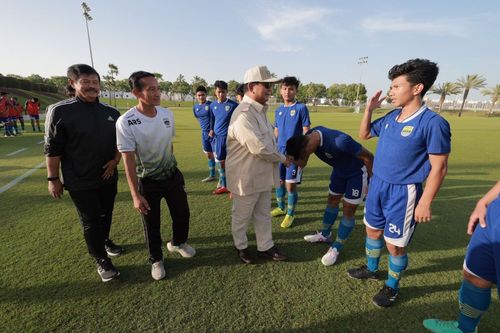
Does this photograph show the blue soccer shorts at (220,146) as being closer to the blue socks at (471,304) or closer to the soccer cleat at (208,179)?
the soccer cleat at (208,179)

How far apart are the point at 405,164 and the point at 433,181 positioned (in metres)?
0.25

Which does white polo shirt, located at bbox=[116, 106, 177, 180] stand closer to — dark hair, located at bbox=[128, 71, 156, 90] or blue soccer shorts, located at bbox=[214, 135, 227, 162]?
dark hair, located at bbox=[128, 71, 156, 90]

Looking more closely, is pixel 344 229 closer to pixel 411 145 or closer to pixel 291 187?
pixel 291 187

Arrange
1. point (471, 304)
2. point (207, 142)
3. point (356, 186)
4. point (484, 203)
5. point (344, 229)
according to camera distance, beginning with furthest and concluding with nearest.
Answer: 1. point (207, 142)
2. point (344, 229)
3. point (356, 186)
4. point (471, 304)
5. point (484, 203)

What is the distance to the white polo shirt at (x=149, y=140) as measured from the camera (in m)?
2.49

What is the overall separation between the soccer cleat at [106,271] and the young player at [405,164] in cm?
273

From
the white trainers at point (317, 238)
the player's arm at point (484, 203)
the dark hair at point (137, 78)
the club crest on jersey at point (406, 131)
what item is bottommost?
the white trainers at point (317, 238)

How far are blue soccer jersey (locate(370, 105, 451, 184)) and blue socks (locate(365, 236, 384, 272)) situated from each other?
2.45 ft

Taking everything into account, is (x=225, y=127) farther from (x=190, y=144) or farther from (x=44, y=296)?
(x=190, y=144)

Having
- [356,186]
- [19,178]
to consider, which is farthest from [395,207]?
[19,178]

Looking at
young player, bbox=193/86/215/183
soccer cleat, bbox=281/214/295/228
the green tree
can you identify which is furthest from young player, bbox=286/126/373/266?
the green tree

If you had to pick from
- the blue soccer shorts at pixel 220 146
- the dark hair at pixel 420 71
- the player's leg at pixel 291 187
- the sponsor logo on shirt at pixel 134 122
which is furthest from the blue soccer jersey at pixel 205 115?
the dark hair at pixel 420 71

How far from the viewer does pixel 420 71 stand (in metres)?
2.10

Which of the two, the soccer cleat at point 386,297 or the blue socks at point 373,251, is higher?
the blue socks at point 373,251
